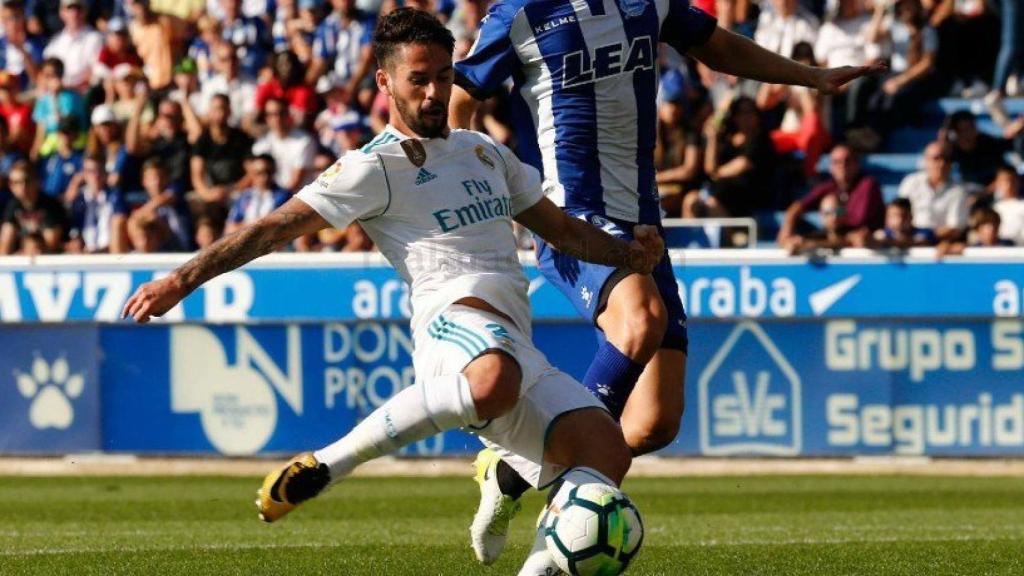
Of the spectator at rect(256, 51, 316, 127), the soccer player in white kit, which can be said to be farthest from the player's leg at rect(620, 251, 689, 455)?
the spectator at rect(256, 51, 316, 127)

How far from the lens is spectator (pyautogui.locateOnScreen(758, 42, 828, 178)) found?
16.1m

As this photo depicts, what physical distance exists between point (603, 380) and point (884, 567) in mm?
1417

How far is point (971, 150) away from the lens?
15.6 meters

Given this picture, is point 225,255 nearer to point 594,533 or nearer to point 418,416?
point 418,416

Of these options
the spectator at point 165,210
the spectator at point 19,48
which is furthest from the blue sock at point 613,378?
the spectator at point 19,48

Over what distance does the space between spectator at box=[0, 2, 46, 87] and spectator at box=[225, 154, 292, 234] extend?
5054mm

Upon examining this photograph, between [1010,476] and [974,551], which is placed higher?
[974,551]

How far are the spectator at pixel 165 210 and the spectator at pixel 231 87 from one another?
1589 millimetres

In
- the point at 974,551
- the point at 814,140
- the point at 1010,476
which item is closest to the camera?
the point at 974,551

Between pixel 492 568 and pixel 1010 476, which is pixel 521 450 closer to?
pixel 492 568

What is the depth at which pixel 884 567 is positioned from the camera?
7.54 metres

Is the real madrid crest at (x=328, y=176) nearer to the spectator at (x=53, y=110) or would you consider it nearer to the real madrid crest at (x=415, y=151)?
the real madrid crest at (x=415, y=151)

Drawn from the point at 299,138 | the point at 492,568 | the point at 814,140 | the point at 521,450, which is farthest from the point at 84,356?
the point at 521,450

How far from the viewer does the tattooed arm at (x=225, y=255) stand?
557 centimetres
